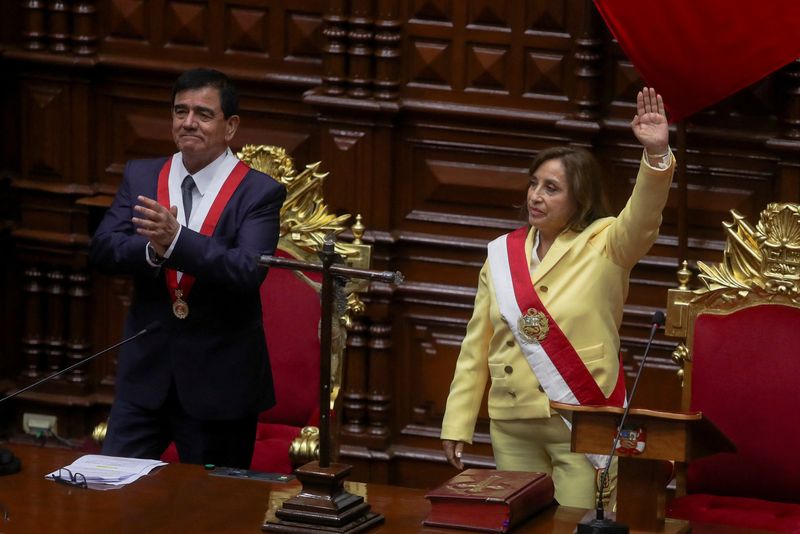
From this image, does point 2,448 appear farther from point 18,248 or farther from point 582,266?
point 18,248

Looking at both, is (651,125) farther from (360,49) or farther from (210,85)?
(360,49)

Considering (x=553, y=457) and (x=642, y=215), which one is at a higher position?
(x=642, y=215)

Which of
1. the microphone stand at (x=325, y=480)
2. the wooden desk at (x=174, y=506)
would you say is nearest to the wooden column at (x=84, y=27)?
the wooden desk at (x=174, y=506)

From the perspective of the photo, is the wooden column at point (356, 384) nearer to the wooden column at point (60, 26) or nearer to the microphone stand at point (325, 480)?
the wooden column at point (60, 26)

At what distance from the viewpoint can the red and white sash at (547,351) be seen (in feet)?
12.6

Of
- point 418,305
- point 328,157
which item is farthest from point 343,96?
point 418,305

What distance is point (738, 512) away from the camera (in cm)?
379

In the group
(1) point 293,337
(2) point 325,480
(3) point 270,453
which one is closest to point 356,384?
(1) point 293,337

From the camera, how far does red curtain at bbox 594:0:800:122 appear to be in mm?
4332

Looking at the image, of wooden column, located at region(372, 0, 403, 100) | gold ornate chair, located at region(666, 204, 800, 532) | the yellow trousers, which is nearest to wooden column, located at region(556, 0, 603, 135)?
wooden column, located at region(372, 0, 403, 100)

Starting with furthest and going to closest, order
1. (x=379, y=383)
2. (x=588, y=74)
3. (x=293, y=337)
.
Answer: (x=379, y=383) → (x=588, y=74) → (x=293, y=337)

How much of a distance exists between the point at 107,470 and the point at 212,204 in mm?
753

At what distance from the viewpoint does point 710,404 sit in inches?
156

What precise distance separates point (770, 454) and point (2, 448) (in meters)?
1.83
